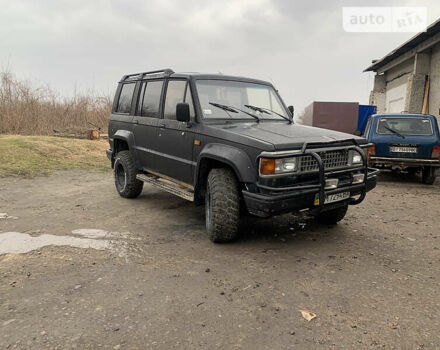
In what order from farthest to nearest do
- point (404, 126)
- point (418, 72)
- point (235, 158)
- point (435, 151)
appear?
point (418, 72)
point (404, 126)
point (435, 151)
point (235, 158)

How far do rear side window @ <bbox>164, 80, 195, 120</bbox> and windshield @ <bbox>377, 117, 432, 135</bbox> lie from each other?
5.48m

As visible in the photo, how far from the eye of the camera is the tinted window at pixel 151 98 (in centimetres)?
508

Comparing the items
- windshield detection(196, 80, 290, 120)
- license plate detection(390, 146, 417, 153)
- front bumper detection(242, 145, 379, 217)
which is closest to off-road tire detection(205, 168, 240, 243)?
front bumper detection(242, 145, 379, 217)

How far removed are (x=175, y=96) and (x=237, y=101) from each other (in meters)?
0.88

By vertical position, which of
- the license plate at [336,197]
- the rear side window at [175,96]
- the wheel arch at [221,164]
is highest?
the rear side window at [175,96]

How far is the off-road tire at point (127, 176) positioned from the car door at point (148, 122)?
271mm

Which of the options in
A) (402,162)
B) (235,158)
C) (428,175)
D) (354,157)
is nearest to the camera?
(235,158)

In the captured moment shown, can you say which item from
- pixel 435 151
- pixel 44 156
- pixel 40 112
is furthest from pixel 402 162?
pixel 40 112

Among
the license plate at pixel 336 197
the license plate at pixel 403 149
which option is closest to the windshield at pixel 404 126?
the license plate at pixel 403 149

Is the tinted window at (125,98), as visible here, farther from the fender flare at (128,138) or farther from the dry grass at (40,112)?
the dry grass at (40,112)

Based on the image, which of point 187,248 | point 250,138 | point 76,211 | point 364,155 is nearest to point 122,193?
point 76,211

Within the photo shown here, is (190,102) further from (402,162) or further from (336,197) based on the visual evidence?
(402,162)

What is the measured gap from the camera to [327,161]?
365 centimetres

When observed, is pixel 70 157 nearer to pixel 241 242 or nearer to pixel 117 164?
pixel 117 164
